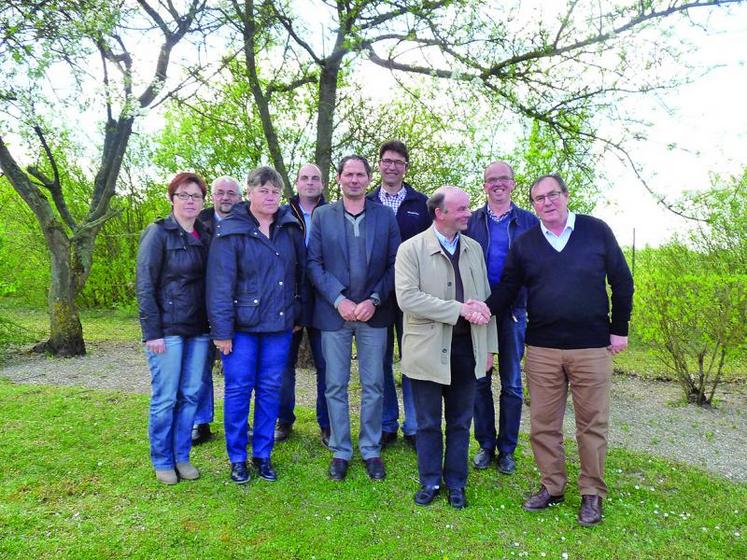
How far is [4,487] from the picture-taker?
3.73 meters

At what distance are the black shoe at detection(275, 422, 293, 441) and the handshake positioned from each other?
232 cm

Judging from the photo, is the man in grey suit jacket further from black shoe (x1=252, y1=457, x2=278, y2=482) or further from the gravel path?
the gravel path

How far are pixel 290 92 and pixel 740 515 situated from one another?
7.97 metres

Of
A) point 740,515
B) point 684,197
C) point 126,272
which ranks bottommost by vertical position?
point 740,515

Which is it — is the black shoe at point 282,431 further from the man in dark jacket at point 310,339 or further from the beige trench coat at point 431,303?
the beige trench coat at point 431,303

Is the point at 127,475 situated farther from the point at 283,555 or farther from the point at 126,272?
the point at 126,272

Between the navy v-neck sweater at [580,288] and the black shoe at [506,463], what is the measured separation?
1196 millimetres

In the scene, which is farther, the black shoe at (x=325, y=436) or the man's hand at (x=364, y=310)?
the black shoe at (x=325, y=436)

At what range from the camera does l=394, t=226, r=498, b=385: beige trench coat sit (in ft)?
11.0

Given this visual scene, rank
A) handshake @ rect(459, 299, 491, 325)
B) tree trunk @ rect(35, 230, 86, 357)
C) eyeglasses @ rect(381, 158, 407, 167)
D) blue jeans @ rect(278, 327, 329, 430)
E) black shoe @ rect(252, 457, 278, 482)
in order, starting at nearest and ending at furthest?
handshake @ rect(459, 299, 491, 325) → black shoe @ rect(252, 457, 278, 482) → eyeglasses @ rect(381, 158, 407, 167) → blue jeans @ rect(278, 327, 329, 430) → tree trunk @ rect(35, 230, 86, 357)

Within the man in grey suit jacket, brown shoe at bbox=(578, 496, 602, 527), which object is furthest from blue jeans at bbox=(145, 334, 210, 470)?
brown shoe at bbox=(578, 496, 602, 527)

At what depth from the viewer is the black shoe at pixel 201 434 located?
465 cm

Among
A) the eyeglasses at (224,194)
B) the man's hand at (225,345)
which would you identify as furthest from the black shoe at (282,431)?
the eyeglasses at (224,194)

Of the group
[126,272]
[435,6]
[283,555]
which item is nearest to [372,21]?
[435,6]
